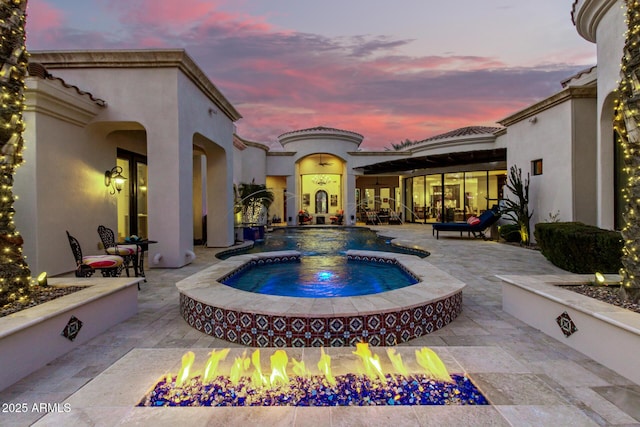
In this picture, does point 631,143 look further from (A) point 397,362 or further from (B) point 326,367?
(B) point 326,367

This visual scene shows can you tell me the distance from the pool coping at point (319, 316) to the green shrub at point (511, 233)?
8604 mm

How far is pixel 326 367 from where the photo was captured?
7.38ft

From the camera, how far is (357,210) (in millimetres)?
23266

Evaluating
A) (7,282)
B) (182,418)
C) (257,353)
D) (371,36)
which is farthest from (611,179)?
(371,36)

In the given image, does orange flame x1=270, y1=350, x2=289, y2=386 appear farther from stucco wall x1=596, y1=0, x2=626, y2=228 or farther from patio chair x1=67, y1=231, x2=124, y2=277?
stucco wall x1=596, y1=0, x2=626, y2=228

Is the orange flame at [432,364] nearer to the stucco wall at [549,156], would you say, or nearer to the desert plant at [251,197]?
the stucco wall at [549,156]

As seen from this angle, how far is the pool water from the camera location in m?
5.68

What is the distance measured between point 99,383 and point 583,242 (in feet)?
25.2

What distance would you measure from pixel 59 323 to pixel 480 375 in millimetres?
3906

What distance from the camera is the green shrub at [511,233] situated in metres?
11.0

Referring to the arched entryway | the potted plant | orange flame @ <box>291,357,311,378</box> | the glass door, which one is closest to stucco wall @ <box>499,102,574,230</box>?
orange flame @ <box>291,357,311,378</box>

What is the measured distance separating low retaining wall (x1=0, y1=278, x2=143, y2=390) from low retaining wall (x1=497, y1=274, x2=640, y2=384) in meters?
5.14

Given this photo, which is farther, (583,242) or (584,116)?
(584,116)

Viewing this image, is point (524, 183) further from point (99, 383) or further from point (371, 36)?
point (99, 383)
